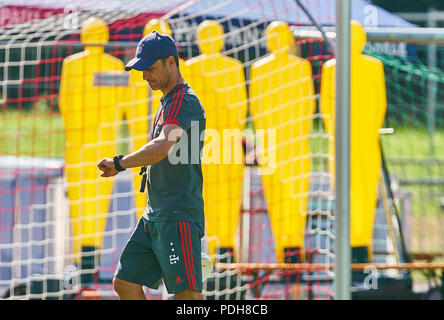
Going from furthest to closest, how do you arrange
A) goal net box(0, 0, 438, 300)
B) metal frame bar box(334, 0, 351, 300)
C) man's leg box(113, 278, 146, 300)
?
goal net box(0, 0, 438, 300)
man's leg box(113, 278, 146, 300)
metal frame bar box(334, 0, 351, 300)

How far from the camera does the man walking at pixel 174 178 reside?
11.0ft

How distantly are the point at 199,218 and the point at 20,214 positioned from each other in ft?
7.16

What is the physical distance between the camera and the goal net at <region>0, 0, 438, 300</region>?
16.0ft

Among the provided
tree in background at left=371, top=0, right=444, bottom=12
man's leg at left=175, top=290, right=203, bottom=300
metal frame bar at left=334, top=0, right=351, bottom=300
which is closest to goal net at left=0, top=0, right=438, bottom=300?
man's leg at left=175, top=290, right=203, bottom=300

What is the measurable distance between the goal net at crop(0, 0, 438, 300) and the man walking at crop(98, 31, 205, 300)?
1.21 m

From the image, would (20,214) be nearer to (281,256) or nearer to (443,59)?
(281,256)

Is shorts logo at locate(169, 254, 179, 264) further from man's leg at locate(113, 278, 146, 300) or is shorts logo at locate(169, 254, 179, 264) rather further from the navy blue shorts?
man's leg at locate(113, 278, 146, 300)

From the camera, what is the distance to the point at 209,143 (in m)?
4.59

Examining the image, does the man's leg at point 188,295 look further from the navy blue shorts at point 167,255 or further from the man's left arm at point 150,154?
the man's left arm at point 150,154

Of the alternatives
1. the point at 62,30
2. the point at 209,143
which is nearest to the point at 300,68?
the point at 209,143

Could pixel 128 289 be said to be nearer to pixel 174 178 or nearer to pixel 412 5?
pixel 174 178

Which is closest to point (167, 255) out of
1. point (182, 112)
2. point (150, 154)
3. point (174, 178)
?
point (174, 178)

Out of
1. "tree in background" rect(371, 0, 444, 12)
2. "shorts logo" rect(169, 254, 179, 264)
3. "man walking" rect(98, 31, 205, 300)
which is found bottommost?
"shorts logo" rect(169, 254, 179, 264)

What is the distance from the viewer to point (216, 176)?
504 centimetres
